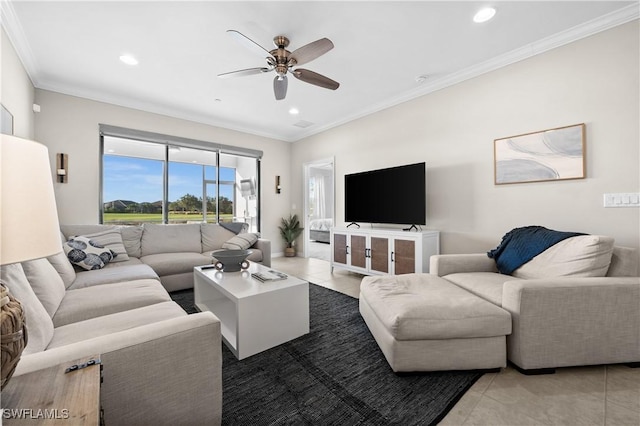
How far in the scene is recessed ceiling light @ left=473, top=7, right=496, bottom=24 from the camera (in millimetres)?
2178

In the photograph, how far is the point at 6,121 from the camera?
7.76 ft

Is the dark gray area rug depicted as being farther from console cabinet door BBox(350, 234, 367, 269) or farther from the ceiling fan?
the ceiling fan

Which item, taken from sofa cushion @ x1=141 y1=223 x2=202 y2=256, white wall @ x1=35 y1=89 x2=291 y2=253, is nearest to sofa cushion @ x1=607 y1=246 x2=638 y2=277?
sofa cushion @ x1=141 y1=223 x2=202 y2=256

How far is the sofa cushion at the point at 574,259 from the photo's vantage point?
1826 millimetres

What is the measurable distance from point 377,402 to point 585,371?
4.50ft

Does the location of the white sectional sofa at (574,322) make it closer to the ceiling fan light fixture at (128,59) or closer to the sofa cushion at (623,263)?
the sofa cushion at (623,263)

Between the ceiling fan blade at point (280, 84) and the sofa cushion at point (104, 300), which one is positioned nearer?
the sofa cushion at point (104, 300)

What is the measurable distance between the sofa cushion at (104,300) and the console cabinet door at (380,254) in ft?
8.36

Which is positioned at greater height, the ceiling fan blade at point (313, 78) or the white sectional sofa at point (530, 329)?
the ceiling fan blade at point (313, 78)

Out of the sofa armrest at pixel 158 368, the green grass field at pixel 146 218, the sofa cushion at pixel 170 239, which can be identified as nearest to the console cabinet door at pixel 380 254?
the sofa cushion at pixel 170 239

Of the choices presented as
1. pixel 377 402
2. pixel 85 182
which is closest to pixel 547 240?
pixel 377 402

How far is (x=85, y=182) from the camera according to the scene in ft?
12.4

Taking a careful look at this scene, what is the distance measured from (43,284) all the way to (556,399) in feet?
9.45

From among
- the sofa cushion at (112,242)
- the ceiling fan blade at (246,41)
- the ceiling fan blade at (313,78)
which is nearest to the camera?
the ceiling fan blade at (246,41)
